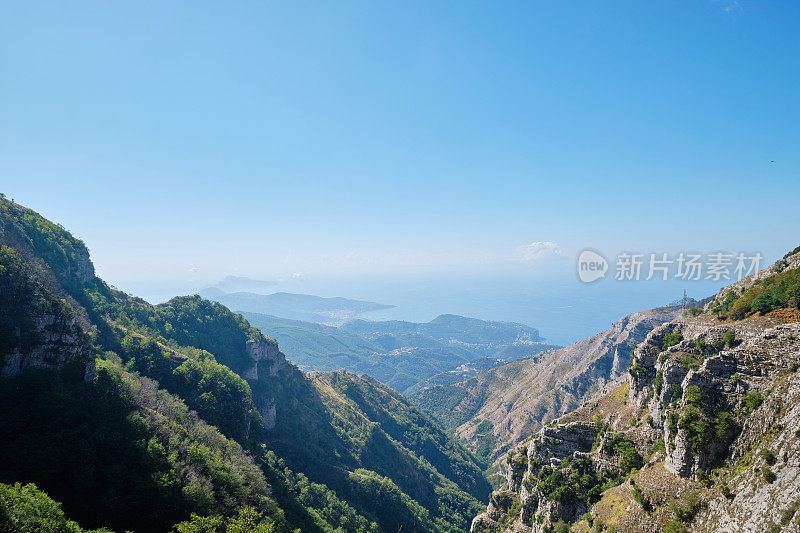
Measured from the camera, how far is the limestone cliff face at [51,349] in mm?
41562

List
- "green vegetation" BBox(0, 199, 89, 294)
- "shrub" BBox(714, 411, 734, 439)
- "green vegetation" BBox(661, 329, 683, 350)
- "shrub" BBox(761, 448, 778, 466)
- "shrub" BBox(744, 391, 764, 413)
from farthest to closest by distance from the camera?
"green vegetation" BBox(0, 199, 89, 294) → "green vegetation" BBox(661, 329, 683, 350) → "shrub" BBox(714, 411, 734, 439) → "shrub" BBox(744, 391, 764, 413) → "shrub" BBox(761, 448, 778, 466)

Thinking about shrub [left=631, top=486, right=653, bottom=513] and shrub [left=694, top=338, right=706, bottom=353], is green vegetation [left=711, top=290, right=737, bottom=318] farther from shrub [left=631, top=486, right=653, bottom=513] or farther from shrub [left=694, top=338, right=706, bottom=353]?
shrub [left=631, top=486, right=653, bottom=513]

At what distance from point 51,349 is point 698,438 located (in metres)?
77.8

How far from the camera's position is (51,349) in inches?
1788

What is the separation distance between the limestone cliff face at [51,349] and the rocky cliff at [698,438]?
7072cm

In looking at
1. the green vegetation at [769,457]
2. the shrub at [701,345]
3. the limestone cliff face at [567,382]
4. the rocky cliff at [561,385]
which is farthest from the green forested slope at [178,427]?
the shrub at [701,345]

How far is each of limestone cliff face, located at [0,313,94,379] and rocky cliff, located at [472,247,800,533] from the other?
232 feet

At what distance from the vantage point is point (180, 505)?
38281mm

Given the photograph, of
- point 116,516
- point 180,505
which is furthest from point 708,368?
point 116,516

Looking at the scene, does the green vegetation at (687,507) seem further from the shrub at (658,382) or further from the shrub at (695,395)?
the shrub at (658,382)

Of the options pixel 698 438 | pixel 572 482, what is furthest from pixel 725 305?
pixel 572 482

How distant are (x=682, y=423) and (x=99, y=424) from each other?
6774cm

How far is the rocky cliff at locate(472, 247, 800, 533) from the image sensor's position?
24.5 metres

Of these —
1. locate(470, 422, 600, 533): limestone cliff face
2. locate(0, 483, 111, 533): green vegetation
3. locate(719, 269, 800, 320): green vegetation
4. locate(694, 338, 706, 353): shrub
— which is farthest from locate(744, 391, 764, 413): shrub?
locate(0, 483, 111, 533): green vegetation
